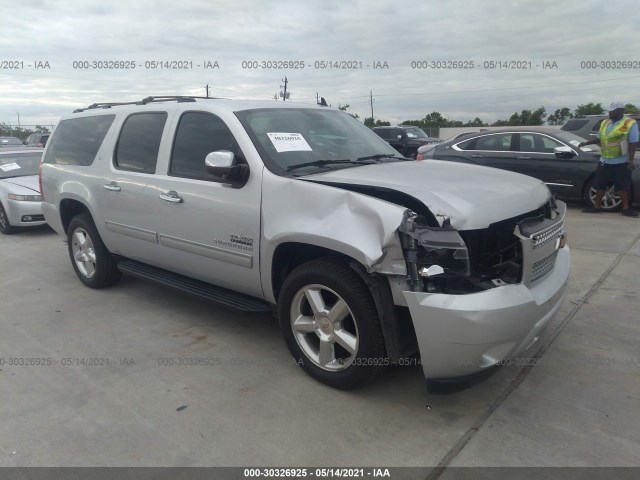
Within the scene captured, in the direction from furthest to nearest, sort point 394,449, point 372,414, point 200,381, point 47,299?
point 47,299 < point 200,381 < point 372,414 < point 394,449

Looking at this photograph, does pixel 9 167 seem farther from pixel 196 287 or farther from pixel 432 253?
pixel 432 253

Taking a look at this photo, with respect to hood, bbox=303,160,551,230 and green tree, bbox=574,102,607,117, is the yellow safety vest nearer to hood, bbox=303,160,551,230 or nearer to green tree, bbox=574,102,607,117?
hood, bbox=303,160,551,230

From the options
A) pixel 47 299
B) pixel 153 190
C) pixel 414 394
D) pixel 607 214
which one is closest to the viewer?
pixel 414 394

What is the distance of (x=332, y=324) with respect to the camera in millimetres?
3051

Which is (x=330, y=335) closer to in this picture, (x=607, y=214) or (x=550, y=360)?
(x=550, y=360)

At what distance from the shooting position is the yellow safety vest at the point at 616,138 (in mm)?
7898

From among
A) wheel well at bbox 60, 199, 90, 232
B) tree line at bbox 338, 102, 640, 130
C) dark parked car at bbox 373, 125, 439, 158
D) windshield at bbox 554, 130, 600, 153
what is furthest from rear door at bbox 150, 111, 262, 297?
tree line at bbox 338, 102, 640, 130

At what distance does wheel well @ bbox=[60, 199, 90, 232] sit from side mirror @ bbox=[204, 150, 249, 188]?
253 centimetres

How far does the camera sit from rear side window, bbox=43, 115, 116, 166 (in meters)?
4.95

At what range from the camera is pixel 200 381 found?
337 centimetres

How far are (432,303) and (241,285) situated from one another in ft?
5.16

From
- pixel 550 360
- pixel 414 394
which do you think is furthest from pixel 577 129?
pixel 414 394

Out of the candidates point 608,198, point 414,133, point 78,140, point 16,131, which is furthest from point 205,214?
point 16,131

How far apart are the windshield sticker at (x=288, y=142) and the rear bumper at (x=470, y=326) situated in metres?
1.49
